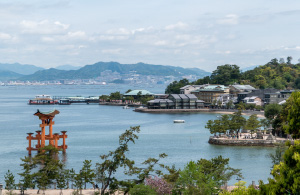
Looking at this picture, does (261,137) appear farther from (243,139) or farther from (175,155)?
(175,155)

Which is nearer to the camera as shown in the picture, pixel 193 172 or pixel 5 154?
pixel 193 172

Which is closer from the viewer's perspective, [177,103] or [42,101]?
[177,103]

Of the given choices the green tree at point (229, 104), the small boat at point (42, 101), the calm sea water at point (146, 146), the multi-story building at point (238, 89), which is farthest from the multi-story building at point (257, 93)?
the small boat at point (42, 101)

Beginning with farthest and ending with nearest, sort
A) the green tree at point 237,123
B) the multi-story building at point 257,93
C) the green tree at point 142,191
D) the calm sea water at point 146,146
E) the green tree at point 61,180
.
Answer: the multi-story building at point 257,93
the green tree at point 237,123
the calm sea water at point 146,146
the green tree at point 61,180
the green tree at point 142,191

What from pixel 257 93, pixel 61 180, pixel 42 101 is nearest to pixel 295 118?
pixel 61 180

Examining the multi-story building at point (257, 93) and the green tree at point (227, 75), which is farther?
the green tree at point (227, 75)

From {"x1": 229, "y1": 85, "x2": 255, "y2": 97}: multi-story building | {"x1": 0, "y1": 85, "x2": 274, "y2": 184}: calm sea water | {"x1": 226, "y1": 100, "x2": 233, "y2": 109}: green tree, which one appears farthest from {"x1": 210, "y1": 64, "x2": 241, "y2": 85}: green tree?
{"x1": 0, "y1": 85, "x2": 274, "y2": 184}: calm sea water

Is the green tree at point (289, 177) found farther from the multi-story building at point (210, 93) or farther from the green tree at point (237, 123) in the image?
the multi-story building at point (210, 93)

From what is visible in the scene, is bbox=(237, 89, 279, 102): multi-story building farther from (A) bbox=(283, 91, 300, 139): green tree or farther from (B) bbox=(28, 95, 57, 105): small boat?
(A) bbox=(283, 91, 300, 139): green tree

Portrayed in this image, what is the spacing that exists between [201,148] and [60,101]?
67.7m

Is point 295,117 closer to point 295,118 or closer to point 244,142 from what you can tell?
point 295,118

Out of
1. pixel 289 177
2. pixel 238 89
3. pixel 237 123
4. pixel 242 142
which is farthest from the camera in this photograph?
pixel 238 89

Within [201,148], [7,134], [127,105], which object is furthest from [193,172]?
→ [127,105]

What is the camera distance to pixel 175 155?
31594mm
